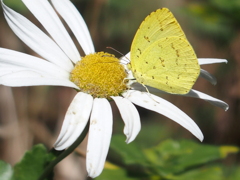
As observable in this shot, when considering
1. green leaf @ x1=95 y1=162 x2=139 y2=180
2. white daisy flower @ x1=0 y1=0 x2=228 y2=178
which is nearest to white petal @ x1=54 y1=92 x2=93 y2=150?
white daisy flower @ x1=0 y1=0 x2=228 y2=178

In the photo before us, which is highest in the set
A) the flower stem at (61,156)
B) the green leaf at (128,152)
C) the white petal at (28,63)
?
the white petal at (28,63)

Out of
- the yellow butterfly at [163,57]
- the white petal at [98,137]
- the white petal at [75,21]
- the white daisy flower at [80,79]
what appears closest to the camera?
the white petal at [98,137]

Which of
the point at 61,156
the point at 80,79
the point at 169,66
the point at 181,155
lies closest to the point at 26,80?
the point at 61,156

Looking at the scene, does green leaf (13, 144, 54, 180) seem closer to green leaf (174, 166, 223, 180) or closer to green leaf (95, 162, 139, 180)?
green leaf (95, 162, 139, 180)

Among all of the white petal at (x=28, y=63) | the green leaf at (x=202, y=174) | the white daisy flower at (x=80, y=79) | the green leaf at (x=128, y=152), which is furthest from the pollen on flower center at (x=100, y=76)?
the green leaf at (x=202, y=174)

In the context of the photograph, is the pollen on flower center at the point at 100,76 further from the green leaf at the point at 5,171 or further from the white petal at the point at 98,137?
the green leaf at the point at 5,171

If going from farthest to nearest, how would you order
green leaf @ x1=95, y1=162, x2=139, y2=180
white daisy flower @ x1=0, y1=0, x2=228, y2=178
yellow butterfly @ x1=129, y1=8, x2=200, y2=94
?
green leaf @ x1=95, y1=162, x2=139, y2=180
yellow butterfly @ x1=129, y1=8, x2=200, y2=94
white daisy flower @ x1=0, y1=0, x2=228, y2=178

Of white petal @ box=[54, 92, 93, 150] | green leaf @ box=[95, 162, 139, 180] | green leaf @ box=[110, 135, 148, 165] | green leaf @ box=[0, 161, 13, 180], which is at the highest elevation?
white petal @ box=[54, 92, 93, 150]

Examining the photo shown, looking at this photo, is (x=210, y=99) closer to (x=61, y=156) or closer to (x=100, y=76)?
(x=100, y=76)
